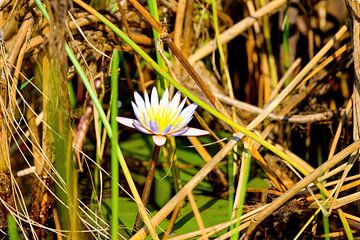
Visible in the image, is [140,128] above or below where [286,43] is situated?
below

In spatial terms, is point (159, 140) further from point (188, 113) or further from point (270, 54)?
point (270, 54)

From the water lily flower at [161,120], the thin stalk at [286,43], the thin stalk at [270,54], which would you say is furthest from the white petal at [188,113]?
the thin stalk at [270,54]

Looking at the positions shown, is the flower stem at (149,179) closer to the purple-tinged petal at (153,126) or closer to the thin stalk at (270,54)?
the purple-tinged petal at (153,126)

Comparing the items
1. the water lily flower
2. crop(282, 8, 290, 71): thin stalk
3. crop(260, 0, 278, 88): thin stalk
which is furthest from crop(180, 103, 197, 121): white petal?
crop(260, 0, 278, 88): thin stalk

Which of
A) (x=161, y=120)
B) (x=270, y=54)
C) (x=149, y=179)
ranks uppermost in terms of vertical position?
(x=270, y=54)

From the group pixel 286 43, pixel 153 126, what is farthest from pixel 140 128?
pixel 286 43

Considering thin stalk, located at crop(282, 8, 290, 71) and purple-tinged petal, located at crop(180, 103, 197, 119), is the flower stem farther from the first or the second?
thin stalk, located at crop(282, 8, 290, 71)

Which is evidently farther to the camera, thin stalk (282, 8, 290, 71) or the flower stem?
thin stalk (282, 8, 290, 71)

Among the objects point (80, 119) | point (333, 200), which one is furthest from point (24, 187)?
point (333, 200)
